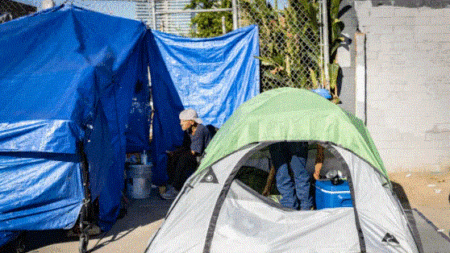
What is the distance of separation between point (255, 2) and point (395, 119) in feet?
10.3

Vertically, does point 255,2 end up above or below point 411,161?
above

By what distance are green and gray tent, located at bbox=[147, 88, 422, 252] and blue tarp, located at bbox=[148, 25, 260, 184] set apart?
276 centimetres

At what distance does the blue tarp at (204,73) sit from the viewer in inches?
303

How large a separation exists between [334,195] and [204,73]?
10.8 ft

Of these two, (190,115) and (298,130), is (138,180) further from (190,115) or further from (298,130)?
(298,130)

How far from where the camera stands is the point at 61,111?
5043mm

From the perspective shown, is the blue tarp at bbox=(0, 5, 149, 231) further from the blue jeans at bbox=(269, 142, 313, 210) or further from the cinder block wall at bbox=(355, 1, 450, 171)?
the cinder block wall at bbox=(355, 1, 450, 171)

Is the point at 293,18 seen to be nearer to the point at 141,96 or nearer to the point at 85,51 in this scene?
the point at 141,96

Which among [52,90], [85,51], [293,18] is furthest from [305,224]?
[293,18]

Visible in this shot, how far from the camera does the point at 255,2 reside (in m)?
7.91

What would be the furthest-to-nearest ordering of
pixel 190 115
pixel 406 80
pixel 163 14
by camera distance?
pixel 163 14 < pixel 406 80 < pixel 190 115

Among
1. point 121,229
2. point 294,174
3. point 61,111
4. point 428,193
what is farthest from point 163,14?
point 428,193

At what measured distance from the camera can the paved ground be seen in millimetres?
5345

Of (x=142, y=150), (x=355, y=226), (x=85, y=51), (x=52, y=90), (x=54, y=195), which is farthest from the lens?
(x=142, y=150)
